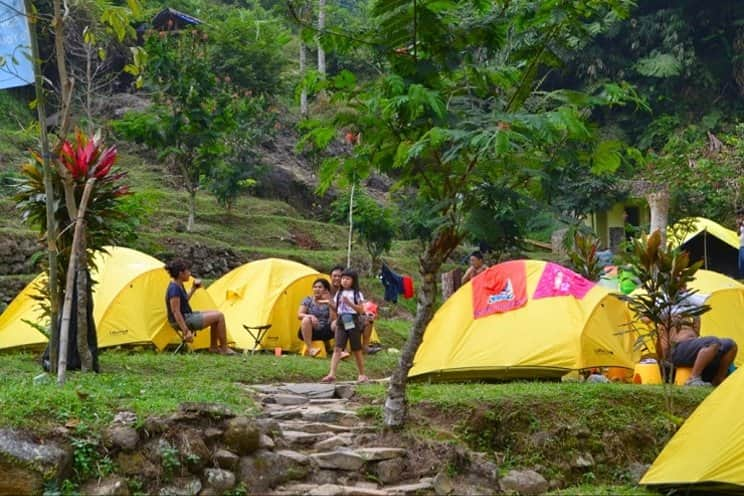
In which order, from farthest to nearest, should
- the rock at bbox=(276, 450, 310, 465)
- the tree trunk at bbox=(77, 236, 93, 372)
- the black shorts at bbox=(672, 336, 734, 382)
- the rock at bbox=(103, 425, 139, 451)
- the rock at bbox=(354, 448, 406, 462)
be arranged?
the black shorts at bbox=(672, 336, 734, 382) → the tree trunk at bbox=(77, 236, 93, 372) → the rock at bbox=(354, 448, 406, 462) → the rock at bbox=(276, 450, 310, 465) → the rock at bbox=(103, 425, 139, 451)

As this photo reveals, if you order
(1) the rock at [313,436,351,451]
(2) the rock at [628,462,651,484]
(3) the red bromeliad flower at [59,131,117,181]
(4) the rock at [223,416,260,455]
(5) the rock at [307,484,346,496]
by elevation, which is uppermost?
(3) the red bromeliad flower at [59,131,117,181]

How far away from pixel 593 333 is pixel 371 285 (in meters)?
9.58

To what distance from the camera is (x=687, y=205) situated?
18578mm

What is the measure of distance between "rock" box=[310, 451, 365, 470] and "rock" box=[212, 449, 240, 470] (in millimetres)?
544

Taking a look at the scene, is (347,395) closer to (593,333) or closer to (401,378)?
(401,378)

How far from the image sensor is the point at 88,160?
328 inches

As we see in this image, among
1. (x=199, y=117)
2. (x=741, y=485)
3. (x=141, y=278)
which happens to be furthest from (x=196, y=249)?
(x=741, y=485)

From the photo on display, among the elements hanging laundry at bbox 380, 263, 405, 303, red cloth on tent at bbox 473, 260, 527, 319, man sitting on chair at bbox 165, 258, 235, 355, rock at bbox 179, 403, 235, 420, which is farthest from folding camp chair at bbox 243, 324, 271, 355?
rock at bbox 179, 403, 235, 420

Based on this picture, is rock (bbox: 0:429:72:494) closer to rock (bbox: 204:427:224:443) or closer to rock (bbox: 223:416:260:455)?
rock (bbox: 204:427:224:443)

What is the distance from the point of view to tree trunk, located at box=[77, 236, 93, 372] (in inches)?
325

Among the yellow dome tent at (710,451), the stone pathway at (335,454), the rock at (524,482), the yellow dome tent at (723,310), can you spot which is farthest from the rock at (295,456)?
the yellow dome tent at (723,310)

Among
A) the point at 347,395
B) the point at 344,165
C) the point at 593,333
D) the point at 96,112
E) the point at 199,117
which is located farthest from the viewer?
the point at 96,112

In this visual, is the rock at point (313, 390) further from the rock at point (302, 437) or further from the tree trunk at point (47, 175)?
the tree trunk at point (47, 175)

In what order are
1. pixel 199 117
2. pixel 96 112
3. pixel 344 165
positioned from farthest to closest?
pixel 96 112 → pixel 199 117 → pixel 344 165
